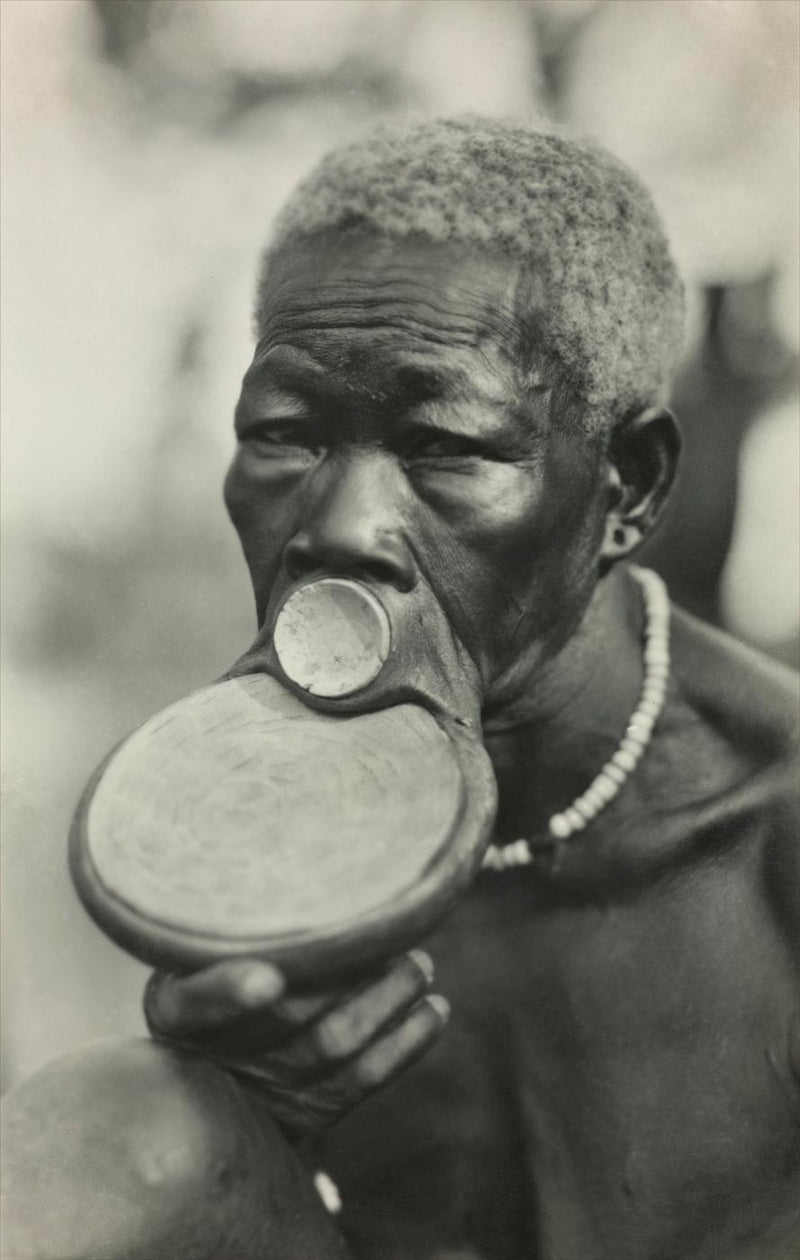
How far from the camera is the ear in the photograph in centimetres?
218

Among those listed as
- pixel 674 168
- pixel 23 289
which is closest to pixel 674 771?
pixel 674 168

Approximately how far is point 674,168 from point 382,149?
96cm

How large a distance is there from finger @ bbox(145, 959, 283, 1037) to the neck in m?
0.90

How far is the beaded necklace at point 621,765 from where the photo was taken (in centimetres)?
220

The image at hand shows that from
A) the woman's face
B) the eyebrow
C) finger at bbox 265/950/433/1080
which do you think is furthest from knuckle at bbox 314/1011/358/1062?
the eyebrow

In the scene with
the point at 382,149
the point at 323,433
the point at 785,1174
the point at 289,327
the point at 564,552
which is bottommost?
the point at 785,1174

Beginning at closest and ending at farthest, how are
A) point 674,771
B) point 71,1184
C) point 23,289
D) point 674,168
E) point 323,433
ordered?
point 71,1184
point 323,433
point 674,771
point 674,168
point 23,289

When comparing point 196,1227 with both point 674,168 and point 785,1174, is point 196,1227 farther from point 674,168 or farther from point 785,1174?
point 674,168

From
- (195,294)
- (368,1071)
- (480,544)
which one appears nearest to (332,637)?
(480,544)

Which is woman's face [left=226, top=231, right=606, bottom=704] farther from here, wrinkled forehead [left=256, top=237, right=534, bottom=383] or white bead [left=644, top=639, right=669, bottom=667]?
white bead [left=644, top=639, right=669, bottom=667]

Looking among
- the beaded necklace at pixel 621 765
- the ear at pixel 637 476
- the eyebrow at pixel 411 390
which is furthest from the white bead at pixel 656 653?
the eyebrow at pixel 411 390

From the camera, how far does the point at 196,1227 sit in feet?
4.89

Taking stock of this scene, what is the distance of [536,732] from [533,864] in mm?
243

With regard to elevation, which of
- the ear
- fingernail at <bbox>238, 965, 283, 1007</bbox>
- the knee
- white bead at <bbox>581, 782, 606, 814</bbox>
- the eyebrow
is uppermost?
the eyebrow
